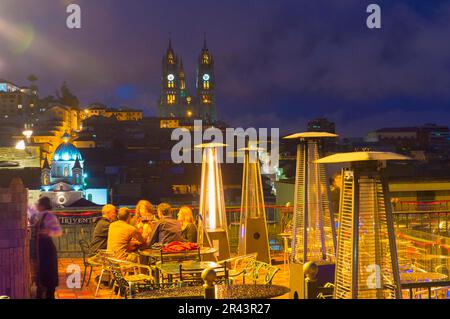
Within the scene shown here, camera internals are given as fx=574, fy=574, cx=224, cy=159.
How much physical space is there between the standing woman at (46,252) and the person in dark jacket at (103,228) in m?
2.39

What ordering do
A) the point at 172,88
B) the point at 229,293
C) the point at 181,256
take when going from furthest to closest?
the point at 172,88, the point at 181,256, the point at 229,293

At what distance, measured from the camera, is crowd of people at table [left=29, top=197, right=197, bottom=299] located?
18.9 ft

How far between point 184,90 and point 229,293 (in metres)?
144

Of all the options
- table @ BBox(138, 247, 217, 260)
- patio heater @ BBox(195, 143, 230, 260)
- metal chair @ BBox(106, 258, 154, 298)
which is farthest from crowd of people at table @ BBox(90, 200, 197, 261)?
patio heater @ BBox(195, 143, 230, 260)

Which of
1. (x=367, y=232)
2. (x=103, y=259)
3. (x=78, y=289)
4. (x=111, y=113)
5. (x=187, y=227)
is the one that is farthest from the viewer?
(x=111, y=113)

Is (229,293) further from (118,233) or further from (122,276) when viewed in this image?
(118,233)

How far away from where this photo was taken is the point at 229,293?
4863 millimetres

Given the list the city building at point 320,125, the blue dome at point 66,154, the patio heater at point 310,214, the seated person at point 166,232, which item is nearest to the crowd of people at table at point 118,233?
the seated person at point 166,232

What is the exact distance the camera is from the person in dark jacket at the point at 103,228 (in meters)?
8.22

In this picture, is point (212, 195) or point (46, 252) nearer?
point (46, 252)

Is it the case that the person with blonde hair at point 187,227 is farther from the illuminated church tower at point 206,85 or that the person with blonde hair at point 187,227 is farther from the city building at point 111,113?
the illuminated church tower at point 206,85

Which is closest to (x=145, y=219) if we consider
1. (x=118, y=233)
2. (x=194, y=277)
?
(x=118, y=233)
